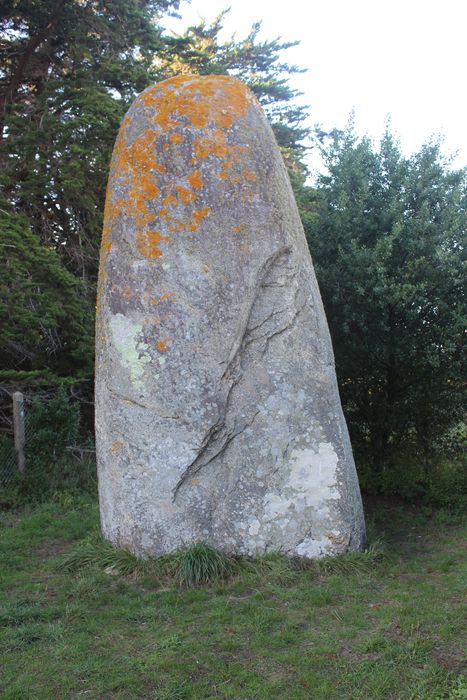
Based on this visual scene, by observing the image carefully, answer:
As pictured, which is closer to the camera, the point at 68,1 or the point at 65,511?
the point at 65,511

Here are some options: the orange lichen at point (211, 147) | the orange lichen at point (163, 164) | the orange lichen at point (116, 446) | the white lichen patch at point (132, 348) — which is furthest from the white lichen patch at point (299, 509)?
the orange lichen at point (211, 147)

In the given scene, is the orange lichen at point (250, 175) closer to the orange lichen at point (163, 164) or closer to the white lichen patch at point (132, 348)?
the orange lichen at point (163, 164)

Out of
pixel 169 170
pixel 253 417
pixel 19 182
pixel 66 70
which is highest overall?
pixel 66 70

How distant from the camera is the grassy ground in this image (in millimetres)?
3785

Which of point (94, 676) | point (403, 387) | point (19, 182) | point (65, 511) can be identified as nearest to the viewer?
point (94, 676)

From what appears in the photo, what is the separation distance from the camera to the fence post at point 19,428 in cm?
848

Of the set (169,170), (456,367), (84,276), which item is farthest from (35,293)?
(456,367)

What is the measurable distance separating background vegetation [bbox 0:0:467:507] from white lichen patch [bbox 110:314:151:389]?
296cm

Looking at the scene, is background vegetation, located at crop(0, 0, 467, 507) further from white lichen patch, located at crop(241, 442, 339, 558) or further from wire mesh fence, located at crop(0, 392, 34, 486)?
white lichen patch, located at crop(241, 442, 339, 558)

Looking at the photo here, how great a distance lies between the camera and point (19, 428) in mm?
8523

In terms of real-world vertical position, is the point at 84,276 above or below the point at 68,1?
below

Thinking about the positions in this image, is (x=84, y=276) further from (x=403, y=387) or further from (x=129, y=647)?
(x=129, y=647)

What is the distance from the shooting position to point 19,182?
9.72 metres

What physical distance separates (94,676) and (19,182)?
7.48 metres
